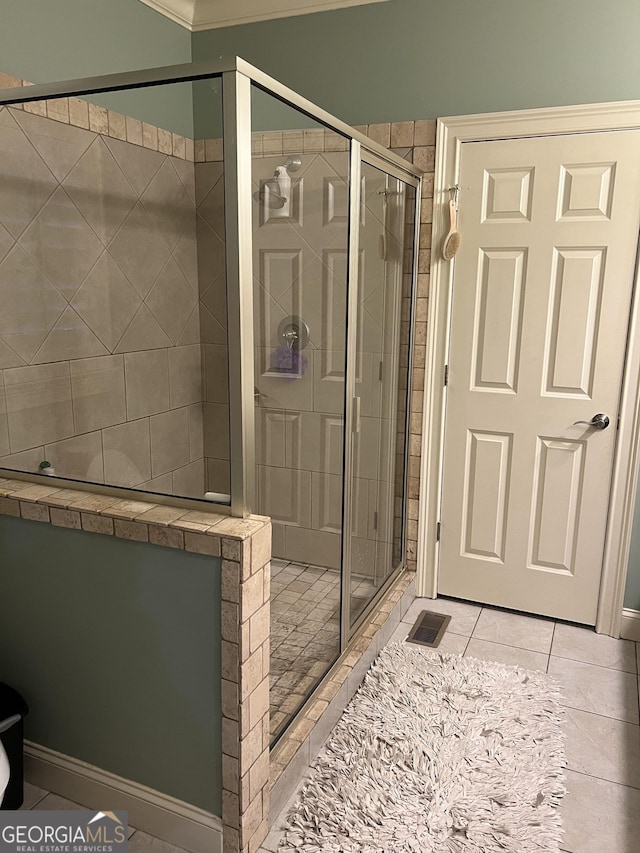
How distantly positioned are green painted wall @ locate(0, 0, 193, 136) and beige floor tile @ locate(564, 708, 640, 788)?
224cm

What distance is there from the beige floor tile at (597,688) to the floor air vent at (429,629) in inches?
18.1

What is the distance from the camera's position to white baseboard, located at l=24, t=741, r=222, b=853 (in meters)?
1.70

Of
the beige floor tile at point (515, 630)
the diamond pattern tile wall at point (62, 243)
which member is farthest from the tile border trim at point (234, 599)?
the beige floor tile at point (515, 630)

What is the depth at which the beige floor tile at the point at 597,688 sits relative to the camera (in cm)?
235

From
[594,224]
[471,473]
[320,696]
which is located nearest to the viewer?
[320,696]

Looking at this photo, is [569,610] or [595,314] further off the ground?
[595,314]

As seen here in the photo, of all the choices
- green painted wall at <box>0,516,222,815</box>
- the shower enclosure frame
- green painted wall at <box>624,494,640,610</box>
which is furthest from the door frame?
green painted wall at <box>0,516,222,815</box>

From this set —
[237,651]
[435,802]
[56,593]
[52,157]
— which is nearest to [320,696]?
[435,802]

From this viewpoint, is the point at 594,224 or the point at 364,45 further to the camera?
the point at 364,45

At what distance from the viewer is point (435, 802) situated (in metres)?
1.89

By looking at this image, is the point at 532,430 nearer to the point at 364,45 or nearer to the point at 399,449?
the point at 399,449

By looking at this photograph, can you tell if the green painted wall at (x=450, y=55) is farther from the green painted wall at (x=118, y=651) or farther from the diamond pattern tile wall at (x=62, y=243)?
the green painted wall at (x=118, y=651)

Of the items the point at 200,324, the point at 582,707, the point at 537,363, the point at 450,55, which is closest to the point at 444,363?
the point at 537,363

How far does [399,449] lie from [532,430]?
22.8 inches
